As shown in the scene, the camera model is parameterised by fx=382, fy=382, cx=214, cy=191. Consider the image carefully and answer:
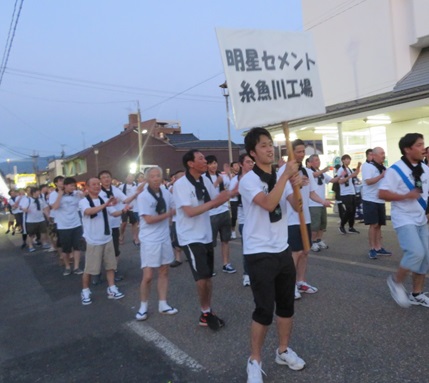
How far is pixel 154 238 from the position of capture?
459cm

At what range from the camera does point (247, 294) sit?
5.09m

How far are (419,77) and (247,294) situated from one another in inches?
423

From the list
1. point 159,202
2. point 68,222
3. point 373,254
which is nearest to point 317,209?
point 373,254

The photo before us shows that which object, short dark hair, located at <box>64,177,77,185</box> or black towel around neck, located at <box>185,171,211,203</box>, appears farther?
short dark hair, located at <box>64,177,77,185</box>

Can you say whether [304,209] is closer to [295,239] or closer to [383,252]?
[295,239]

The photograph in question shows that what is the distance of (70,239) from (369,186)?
5.71 metres

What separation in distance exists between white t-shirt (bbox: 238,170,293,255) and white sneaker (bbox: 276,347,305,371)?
0.89 meters

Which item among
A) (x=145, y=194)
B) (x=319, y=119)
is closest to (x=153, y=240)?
(x=145, y=194)

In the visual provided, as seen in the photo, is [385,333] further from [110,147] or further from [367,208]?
[110,147]

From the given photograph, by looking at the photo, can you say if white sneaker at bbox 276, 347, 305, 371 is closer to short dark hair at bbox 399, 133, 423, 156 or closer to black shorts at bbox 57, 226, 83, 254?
short dark hair at bbox 399, 133, 423, 156

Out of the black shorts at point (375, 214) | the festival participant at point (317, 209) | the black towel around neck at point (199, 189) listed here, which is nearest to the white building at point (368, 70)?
the festival participant at point (317, 209)

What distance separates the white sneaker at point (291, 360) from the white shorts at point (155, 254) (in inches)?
74.9

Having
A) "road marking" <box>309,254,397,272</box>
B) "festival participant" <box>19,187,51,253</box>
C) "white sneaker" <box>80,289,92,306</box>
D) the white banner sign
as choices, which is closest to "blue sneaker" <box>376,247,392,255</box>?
"road marking" <box>309,254,397,272</box>

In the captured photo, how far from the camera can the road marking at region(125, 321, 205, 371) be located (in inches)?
132
